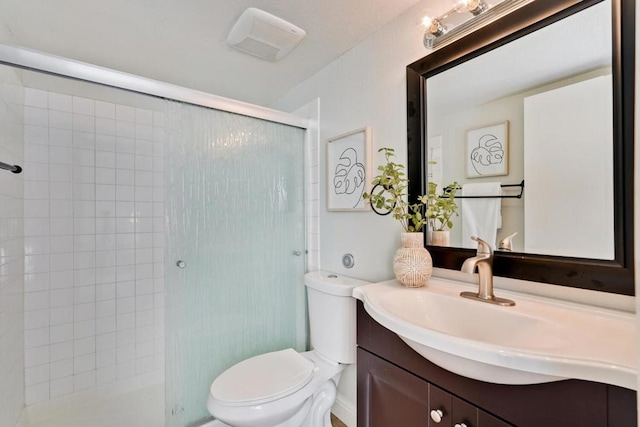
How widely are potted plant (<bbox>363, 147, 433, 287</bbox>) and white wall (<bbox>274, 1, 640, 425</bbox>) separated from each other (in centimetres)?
11

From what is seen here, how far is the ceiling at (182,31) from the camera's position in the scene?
49.1 inches

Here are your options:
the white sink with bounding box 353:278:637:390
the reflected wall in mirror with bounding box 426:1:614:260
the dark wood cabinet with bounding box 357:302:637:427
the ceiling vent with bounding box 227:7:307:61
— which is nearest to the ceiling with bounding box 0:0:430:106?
the ceiling vent with bounding box 227:7:307:61

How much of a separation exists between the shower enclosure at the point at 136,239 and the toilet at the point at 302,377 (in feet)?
1.06

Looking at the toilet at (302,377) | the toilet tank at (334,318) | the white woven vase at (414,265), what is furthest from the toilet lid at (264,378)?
the white woven vase at (414,265)

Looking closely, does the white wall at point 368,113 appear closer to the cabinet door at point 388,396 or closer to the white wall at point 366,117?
the white wall at point 366,117

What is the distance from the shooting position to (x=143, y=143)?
2.18m

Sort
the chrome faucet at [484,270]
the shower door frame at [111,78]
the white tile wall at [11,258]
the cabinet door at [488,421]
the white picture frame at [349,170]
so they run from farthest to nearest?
the white picture frame at [349,170] → the white tile wall at [11,258] → the shower door frame at [111,78] → the chrome faucet at [484,270] → the cabinet door at [488,421]

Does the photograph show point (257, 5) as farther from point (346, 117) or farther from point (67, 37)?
point (67, 37)

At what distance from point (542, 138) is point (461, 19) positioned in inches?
23.3

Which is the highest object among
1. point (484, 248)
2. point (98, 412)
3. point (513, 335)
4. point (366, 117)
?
point (366, 117)

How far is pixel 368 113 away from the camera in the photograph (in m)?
1.50

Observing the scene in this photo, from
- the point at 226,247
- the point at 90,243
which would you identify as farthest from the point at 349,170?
the point at 90,243

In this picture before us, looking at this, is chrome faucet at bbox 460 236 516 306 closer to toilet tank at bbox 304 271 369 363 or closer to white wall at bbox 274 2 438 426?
white wall at bbox 274 2 438 426

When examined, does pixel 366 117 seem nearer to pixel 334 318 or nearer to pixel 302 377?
pixel 334 318
